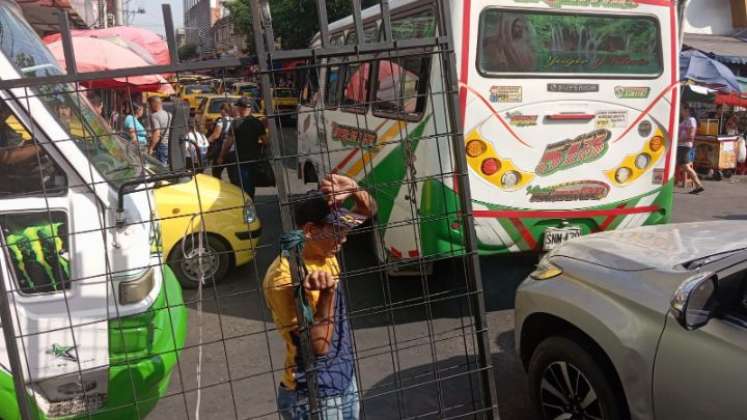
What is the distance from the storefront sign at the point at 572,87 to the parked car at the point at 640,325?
2038 millimetres

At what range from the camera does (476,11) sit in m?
5.20

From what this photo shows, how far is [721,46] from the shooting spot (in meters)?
17.5

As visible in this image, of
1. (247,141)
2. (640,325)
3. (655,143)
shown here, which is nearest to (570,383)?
(640,325)

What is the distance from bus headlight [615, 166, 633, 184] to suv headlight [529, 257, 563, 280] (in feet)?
8.15

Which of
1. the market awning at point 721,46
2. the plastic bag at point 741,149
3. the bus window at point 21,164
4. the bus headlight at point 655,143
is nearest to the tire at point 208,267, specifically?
the bus window at point 21,164

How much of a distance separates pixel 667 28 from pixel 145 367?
5.42 m

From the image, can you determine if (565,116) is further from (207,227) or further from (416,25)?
(207,227)

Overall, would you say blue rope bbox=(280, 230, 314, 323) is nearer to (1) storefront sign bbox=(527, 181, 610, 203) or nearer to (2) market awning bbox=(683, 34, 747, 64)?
(1) storefront sign bbox=(527, 181, 610, 203)

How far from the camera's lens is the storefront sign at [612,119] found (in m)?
5.59

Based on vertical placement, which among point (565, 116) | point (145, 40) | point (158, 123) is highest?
point (145, 40)

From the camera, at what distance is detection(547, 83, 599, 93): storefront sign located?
5.48 meters

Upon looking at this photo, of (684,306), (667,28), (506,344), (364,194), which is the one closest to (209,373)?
(506,344)

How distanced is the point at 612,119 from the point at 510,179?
1.13 meters

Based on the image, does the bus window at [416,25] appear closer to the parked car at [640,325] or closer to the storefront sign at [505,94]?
Result: the storefront sign at [505,94]
